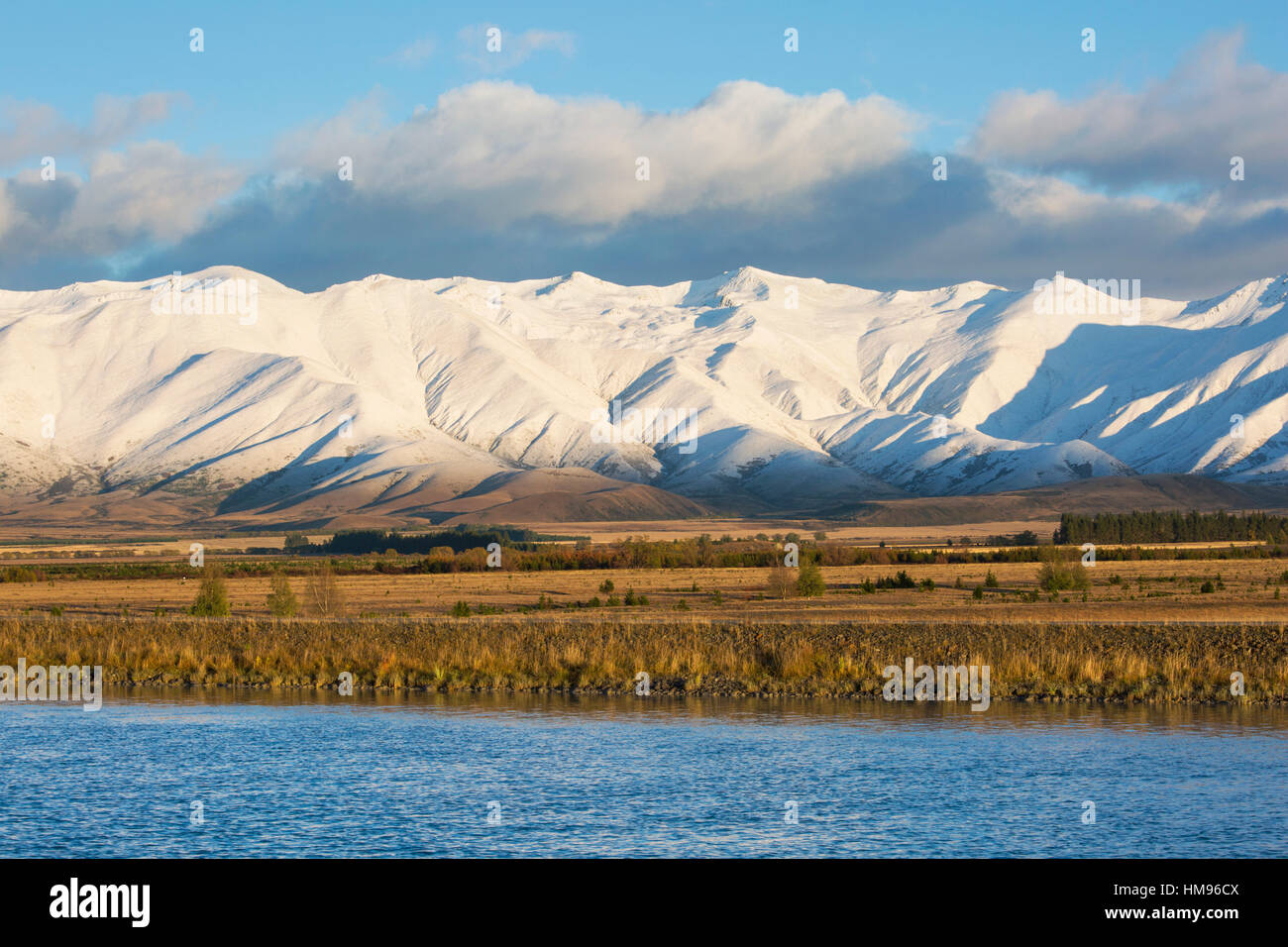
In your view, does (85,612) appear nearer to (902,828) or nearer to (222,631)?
(222,631)

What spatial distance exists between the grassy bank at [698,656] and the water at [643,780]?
2.42 m

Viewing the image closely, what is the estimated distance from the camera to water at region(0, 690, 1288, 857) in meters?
20.5

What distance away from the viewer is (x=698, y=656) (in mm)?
39281

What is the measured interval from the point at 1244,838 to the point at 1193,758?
612 centimetres

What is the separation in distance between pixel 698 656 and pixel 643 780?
47.6 feet

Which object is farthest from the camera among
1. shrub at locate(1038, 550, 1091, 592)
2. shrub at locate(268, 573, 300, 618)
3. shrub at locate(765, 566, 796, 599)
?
shrub at locate(765, 566, 796, 599)

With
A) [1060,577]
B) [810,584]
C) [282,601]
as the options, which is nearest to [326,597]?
[282,601]

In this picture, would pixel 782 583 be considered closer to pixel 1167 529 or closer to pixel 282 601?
pixel 282 601

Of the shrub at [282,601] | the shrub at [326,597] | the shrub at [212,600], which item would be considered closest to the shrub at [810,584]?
the shrub at [326,597]

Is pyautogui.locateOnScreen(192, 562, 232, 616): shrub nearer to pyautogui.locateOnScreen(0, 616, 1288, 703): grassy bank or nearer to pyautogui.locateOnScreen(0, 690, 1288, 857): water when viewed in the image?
pyautogui.locateOnScreen(0, 616, 1288, 703): grassy bank

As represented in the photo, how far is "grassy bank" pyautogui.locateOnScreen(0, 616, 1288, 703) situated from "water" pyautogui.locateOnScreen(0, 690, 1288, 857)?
2.42m

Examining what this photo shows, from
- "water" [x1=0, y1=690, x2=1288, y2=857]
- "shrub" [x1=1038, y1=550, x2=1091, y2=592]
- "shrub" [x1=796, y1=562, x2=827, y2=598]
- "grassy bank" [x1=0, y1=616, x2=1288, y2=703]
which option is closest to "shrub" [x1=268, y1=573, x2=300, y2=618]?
"grassy bank" [x1=0, y1=616, x2=1288, y2=703]
